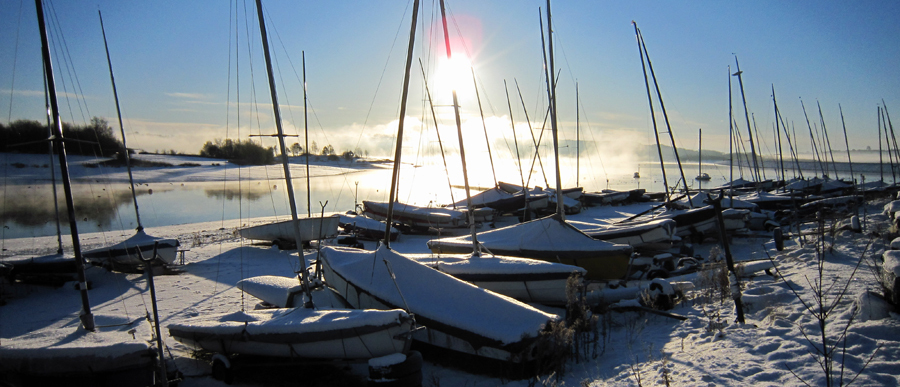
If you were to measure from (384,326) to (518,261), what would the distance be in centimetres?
413

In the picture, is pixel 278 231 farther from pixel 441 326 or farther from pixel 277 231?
pixel 441 326

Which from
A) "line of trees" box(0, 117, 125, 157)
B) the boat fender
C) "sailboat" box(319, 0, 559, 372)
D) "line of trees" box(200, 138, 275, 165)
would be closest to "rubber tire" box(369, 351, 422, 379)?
"sailboat" box(319, 0, 559, 372)

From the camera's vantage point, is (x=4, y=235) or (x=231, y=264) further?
(x=4, y=235)

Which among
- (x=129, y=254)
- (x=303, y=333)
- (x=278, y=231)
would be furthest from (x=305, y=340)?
(x=278, y=231)

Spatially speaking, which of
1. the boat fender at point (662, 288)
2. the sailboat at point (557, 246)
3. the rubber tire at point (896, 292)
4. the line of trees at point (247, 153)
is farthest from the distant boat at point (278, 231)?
the line of trees at point (247, 153)

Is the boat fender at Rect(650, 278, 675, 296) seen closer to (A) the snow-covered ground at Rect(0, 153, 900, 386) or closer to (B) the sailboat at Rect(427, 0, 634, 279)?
(A) the snow-covered ground at Rect(0, 153, 900, 386)

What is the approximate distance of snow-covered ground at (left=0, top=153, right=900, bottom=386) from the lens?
209 inches

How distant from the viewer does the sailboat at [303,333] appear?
254 inches

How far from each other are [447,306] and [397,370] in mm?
1704

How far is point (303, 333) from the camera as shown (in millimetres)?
6625

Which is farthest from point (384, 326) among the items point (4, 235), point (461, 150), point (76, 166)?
point (76, 166)

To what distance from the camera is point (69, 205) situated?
7934 mm

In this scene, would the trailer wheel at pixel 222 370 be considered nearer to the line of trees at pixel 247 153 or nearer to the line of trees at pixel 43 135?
the line of trees at pixel 43 135

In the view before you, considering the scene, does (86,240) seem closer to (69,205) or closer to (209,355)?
(69,205)
